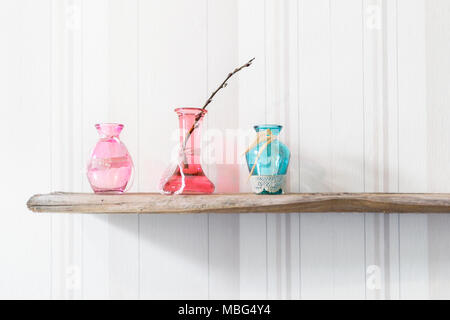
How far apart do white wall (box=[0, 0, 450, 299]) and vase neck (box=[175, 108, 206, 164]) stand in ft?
0.29

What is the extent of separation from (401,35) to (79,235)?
96cm

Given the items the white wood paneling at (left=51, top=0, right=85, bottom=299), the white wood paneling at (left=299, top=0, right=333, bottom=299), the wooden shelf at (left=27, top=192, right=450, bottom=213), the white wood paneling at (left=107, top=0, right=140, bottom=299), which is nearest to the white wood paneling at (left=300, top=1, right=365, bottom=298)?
the white wood paneling at (left=299, top=0, right=333, bottom=299)

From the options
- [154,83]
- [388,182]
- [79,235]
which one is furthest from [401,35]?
[79,235]

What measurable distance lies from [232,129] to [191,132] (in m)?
0.13

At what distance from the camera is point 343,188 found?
0.92 meters

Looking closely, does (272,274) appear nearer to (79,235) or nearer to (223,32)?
(79,235)

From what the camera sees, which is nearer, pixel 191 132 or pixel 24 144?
pixel 191 132

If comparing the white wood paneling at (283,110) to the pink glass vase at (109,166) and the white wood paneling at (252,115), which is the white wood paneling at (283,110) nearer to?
the white wood paneling at (252,115)

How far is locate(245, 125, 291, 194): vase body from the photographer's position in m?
0.78

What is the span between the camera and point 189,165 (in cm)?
83

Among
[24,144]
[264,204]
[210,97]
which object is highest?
[210,97]

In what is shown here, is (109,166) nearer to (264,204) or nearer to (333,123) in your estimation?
(264,204)

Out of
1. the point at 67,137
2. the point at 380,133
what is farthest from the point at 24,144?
the point at 380,133

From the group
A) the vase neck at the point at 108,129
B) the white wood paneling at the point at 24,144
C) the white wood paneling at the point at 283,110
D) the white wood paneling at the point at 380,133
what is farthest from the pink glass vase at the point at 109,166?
the white wood paneling at the point at 380,133
